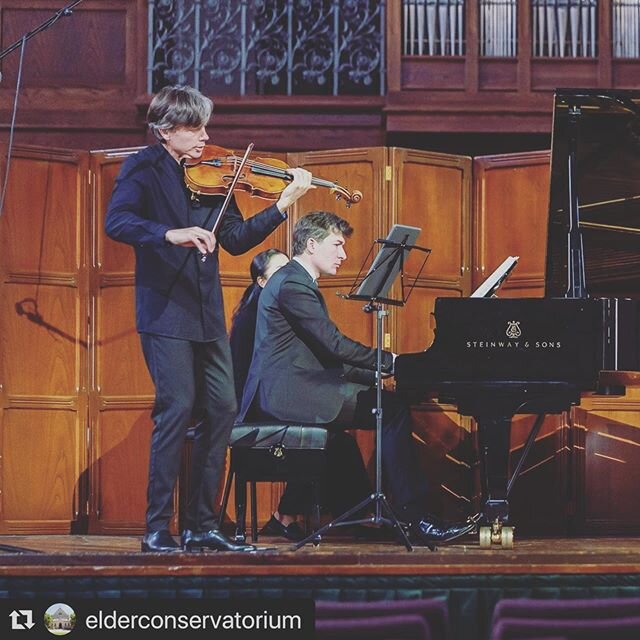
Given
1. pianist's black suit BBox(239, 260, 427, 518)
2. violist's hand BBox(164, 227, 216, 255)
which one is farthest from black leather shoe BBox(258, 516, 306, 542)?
violist's hand BBox(164, 227, 216, 255)

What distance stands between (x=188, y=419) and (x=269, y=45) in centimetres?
464

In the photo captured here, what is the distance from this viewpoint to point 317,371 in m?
5.61

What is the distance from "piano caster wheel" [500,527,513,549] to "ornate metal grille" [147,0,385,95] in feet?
13.1

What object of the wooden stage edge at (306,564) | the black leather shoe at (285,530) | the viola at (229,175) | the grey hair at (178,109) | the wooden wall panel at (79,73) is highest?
the wooden wall panel at (79,73)

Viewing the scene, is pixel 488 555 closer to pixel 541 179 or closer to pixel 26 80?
pixel 541 179

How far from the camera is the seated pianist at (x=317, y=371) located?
5.56 meters

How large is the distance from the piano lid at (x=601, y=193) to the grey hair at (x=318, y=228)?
874mm

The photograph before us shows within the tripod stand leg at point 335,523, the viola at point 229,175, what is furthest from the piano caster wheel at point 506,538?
the viola at point 229,175

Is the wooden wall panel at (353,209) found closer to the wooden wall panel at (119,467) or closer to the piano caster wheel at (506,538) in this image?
the wooden wall panel at (119,467)

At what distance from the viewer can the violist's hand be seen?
427 centimetres

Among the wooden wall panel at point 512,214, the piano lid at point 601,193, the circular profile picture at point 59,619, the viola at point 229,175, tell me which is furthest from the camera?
the wooden wall panel at point 512,214

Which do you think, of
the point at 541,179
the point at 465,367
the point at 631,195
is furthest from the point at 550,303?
the point at 541,179

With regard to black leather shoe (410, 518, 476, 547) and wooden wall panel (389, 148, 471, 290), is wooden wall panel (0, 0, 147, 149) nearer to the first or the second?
wooden wall panel (389, 148, 471, 290)

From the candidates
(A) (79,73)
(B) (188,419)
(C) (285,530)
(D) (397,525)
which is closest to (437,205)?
(C) (285,530)
